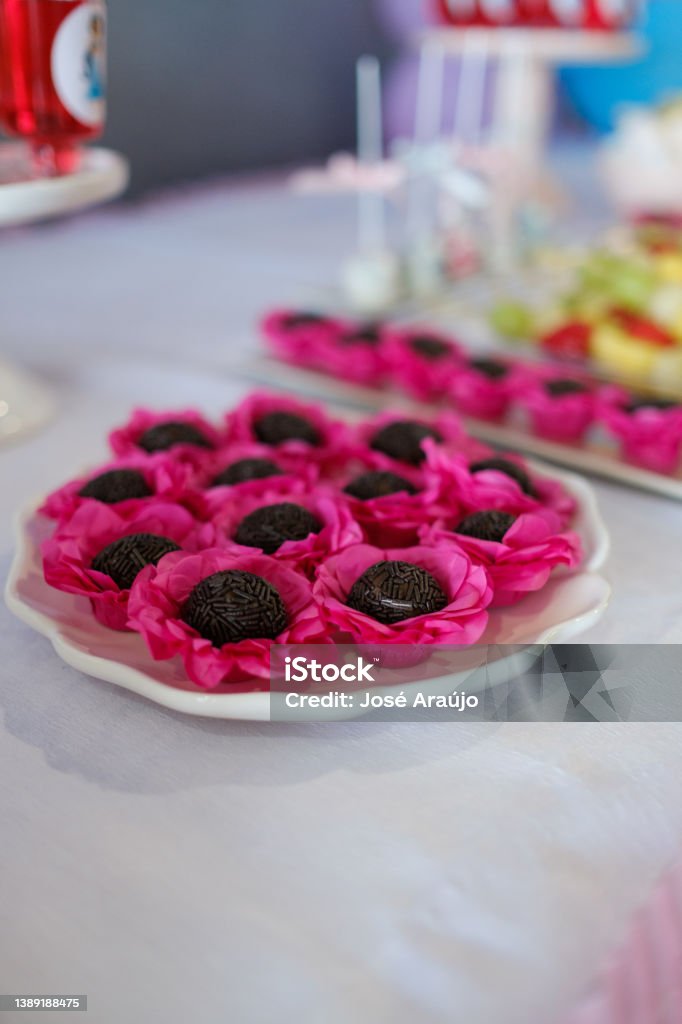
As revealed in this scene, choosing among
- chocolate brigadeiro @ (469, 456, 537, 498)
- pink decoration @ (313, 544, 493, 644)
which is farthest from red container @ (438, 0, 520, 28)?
pink decoration @ (313, 544, 493, 644)

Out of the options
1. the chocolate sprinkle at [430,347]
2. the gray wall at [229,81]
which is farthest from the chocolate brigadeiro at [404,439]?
the gray wall at [229,81]

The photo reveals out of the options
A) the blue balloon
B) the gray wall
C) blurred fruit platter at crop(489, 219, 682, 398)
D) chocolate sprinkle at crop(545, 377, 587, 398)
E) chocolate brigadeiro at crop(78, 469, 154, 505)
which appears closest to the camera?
chocolate brigadeiro at crop(78, 469, 154, 505)

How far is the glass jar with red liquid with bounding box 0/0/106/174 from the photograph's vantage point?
0.73m

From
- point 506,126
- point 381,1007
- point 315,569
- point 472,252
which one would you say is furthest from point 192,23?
point 381,1007

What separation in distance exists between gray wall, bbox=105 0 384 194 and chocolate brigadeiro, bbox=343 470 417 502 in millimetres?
1405

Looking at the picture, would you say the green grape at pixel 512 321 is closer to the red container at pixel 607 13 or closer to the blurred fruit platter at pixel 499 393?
the blurred fruit platter at pixel 499 393

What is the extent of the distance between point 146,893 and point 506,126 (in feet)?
5.30

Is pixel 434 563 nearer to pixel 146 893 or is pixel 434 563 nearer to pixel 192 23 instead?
pixel 146 893

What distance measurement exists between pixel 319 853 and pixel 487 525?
0.70 feet

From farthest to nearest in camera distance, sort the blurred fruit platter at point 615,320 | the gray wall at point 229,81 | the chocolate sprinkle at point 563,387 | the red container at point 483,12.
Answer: the gray wall at point 229,81 < the red container at point 483,12 < the blurred fruit platter at point 615,320 < the chocolate sprinkle at point 563,387

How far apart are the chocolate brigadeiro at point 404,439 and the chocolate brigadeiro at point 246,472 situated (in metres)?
0.08

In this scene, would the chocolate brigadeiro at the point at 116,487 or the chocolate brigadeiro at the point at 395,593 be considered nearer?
the chocolate brigadeiro at the point at 395,593

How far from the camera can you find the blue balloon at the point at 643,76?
302cm

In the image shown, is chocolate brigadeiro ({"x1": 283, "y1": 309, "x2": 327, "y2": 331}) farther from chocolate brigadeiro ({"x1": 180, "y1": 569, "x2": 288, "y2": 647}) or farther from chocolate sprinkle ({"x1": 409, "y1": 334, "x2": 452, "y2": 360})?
chocolate brigadeiro ({"x1": 180, "y1": 569, "x2": 288, "y2": 647})
